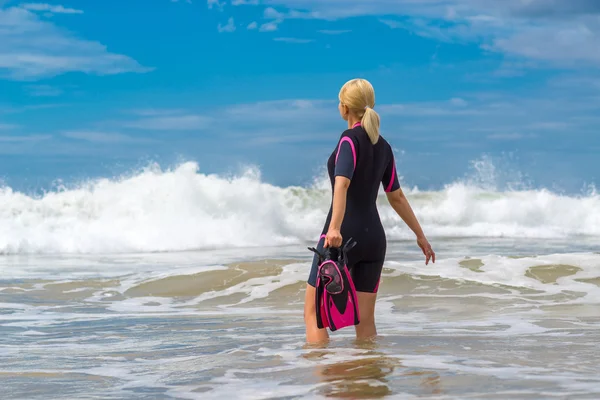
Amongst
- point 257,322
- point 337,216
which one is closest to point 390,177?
point 337,216

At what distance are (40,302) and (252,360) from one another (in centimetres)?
534

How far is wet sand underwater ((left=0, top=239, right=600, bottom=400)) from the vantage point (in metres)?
5.15

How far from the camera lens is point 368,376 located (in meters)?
5.23

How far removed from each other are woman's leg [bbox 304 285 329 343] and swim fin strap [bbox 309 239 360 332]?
11 centimetres

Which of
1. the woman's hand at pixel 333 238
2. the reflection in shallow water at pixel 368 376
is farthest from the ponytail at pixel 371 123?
the reflection in shallow water at pixel 368 376

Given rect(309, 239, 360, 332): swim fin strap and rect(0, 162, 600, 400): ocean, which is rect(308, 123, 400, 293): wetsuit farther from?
rect(0, 162, 600, 400): ocean

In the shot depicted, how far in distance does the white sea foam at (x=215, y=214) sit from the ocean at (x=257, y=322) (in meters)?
0.17

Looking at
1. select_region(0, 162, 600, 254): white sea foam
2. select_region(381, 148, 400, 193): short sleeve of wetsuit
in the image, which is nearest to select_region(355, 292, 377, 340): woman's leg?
select_region(381, 148, 400, 193): short sleeve of wetsuit

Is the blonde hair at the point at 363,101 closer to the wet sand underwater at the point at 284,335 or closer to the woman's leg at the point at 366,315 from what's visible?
the woman's leg at the point at 366,315

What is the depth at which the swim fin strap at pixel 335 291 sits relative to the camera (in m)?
5.38

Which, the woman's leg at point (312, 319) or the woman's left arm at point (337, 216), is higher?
the woman's left arm at point (337, 216)

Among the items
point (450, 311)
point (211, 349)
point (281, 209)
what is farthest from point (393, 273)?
point (281, 209)

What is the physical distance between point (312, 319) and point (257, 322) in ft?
10.2

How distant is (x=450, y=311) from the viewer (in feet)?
31.3
